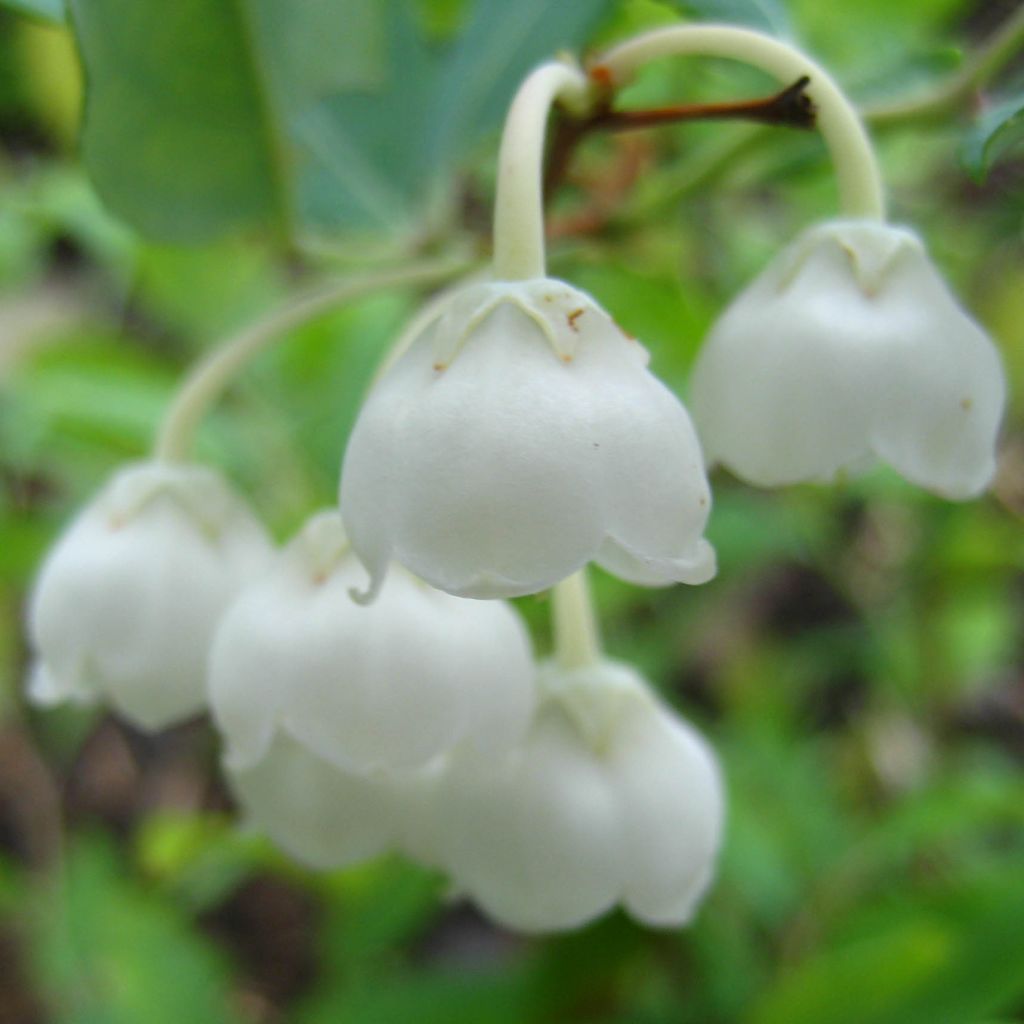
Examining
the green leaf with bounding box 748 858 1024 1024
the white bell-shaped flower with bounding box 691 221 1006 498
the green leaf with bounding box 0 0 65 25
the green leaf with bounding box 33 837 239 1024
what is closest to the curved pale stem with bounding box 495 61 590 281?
the white bell-shaped flower with bounding box 691 221 1006 498

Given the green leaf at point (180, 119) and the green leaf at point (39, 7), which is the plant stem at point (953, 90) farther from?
the green leaf at point (39, 7)

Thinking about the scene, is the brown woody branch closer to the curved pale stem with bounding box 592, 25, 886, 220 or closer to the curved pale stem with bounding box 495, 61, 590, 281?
the curved pale stem with bounding box 592, 25, 886, 220

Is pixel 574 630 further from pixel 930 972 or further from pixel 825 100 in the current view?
pixel 930 972

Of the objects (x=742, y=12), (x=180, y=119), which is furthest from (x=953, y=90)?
(x=180, y=119)

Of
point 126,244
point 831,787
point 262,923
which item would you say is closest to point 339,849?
point 126,244

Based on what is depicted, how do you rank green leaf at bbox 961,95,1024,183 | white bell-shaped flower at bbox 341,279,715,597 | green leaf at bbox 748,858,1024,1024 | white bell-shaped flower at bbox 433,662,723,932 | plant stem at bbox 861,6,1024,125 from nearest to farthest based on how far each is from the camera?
1. white bell-shaped flower at bbox 341,279,715,597
2. green leaf at bbox 961,95,1024,183
3. white bell-shaped flower at bbox 433,662,723,932
4. plant stem at bbox 861,6,1024,125
5. green leaf at bbox 748,858,1024,1024

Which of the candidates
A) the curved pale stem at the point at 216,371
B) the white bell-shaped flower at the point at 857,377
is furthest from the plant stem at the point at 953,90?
the curved pale stem at the point at 216,371

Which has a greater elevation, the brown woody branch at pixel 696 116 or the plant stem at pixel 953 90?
the brown woody branch at pixel 696 116
